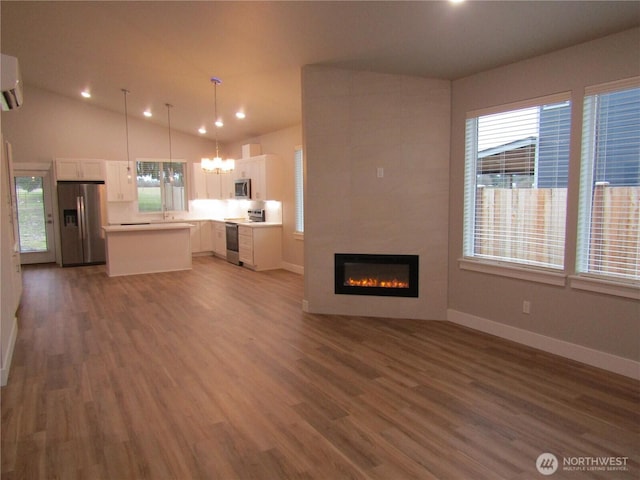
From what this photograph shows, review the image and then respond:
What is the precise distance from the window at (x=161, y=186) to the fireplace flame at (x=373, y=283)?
20.8 feet

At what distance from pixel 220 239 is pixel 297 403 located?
23.9ft

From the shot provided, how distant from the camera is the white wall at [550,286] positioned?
3.35 meters

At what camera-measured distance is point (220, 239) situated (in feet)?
32.2

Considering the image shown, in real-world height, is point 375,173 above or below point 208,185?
below

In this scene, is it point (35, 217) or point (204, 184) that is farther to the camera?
point (204, 184)

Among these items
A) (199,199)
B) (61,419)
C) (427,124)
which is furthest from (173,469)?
(199,199)

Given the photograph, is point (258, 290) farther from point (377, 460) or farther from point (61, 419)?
point (377, 460)

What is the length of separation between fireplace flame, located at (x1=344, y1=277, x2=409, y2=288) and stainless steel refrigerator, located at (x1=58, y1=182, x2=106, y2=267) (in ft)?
21.4

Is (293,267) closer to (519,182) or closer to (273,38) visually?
(273,38)

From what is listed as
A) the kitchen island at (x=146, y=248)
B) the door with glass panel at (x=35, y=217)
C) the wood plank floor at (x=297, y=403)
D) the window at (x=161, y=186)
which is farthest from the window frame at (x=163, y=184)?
the wood plank floor at (x=297, y=403)

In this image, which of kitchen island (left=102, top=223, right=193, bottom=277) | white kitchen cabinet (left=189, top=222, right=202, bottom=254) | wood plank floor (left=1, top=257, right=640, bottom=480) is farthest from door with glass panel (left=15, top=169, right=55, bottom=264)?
wood plank floor (left=1, top=257, right=640, bottom=480)

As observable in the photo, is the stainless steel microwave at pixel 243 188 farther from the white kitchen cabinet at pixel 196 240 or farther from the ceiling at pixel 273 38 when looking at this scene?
the ceiling at pixel 273 38

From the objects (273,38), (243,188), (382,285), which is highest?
(273,38)

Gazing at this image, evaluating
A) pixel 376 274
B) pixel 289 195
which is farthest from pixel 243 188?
pixel 376 274
